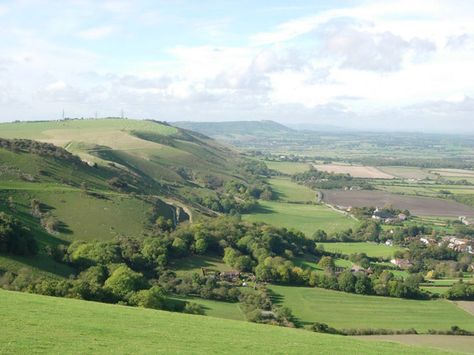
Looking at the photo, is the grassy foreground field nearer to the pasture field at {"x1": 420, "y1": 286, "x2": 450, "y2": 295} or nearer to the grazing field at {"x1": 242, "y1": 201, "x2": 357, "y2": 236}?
the pasture field at {"x1": 420, "y1": 286, "x2": 450, "y2": 295}

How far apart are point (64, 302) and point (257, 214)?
97.2 metres

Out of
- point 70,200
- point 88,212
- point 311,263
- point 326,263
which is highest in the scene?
point 70,200

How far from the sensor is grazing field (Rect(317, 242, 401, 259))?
307 ft

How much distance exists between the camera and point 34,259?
179 feet

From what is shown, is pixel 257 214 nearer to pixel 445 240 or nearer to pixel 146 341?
pixel 445 240

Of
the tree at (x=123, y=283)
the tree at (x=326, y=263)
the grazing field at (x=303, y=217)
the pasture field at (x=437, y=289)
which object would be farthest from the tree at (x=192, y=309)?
the grazing field at (x=303, y=217)

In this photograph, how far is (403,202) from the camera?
504ft

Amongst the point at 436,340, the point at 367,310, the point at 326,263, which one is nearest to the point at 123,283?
the point at 367,310

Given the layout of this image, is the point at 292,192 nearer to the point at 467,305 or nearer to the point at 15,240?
the point at 467,305

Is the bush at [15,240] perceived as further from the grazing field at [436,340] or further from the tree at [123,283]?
the grazing field at [436,340]

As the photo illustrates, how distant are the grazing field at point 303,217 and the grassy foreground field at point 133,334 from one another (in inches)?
3116

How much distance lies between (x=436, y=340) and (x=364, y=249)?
47879 millimetres

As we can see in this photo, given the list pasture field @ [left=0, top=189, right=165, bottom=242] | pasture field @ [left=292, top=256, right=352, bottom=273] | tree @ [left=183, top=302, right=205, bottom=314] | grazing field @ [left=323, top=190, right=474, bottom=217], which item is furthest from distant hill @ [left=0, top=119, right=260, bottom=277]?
grazing field @ [left=323, top=190, right=474, bottom=217]

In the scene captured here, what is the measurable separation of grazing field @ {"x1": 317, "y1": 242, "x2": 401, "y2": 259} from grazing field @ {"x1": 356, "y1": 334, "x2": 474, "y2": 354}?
40.6 m
